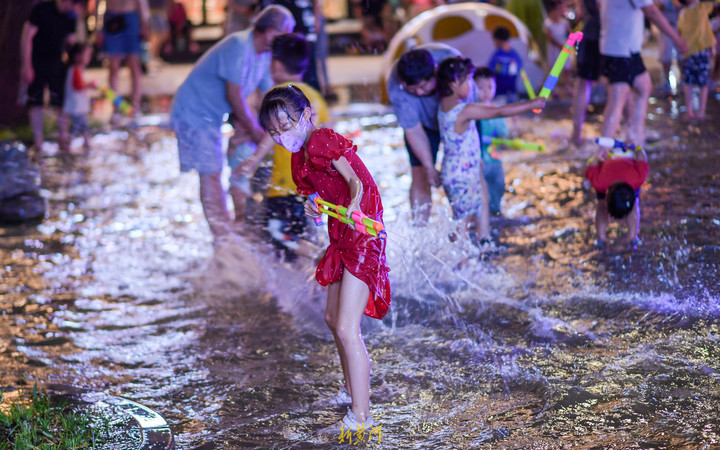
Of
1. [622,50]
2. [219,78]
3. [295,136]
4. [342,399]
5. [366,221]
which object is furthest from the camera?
[622,50]

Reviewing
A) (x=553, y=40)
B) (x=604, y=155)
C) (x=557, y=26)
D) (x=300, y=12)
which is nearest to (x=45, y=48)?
(x=300, y=12)

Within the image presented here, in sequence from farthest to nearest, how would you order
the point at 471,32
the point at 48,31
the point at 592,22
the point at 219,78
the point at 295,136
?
the point at 471,32, the point at 48,31, the point at 592,22, the point at 219,78, the point at 295,136

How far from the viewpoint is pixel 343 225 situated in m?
3.58

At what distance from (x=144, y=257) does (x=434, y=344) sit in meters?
2.75

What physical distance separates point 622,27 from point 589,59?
103 cm

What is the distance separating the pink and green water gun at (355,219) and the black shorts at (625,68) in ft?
15.5

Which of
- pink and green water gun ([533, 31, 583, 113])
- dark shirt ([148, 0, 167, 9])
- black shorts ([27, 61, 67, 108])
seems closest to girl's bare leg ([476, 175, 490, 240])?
pink and green water gun ([533, 31, 583, 113])

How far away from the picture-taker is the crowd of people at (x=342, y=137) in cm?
353

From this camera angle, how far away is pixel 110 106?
13617 millimetres

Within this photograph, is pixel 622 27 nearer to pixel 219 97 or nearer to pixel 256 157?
pixel 219 97

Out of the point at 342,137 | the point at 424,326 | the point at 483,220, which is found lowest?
the point at 424,326

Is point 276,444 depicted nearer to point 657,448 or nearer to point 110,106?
point 657,448

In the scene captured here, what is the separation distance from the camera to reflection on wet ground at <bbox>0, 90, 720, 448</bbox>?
3619mm

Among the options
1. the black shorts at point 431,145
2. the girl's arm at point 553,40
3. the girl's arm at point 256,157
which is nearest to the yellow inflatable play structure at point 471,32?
the girl's arm at point 553,40
